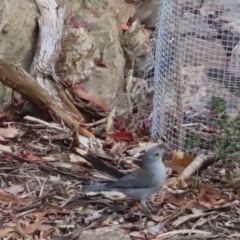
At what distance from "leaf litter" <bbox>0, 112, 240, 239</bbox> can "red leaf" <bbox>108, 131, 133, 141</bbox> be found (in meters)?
0.12

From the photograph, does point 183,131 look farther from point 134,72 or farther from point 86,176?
point 134,72

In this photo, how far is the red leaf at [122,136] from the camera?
528 centimetres

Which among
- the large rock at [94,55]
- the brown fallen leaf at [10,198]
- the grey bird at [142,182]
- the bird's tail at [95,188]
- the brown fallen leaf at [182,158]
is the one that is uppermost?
the large rock at [94,55]

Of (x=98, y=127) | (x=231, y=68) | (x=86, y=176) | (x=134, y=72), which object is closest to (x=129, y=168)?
(x=86, y=176)

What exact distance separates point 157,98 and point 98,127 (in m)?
0.46

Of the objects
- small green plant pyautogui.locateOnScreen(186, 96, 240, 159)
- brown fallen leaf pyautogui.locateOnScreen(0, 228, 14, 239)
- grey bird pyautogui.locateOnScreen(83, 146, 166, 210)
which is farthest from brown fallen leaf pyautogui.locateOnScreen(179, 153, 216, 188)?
brown fallen leaf pyautogui.locateOnScreen(0, 228, 14, 239)

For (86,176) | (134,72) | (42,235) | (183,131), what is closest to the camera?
(42,235)

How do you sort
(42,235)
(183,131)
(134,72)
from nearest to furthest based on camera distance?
1. (42,235)
2. (183,131)
3. (134,72)

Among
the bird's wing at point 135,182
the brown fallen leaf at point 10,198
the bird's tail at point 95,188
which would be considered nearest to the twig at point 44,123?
the brown fallen leaf at point 10,198

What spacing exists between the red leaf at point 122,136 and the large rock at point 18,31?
894 mm

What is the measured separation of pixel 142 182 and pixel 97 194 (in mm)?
399

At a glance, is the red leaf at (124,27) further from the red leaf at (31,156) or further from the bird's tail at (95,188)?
the bird's tail at (95,188)

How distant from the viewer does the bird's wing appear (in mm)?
3980

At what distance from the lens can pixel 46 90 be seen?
532cm
